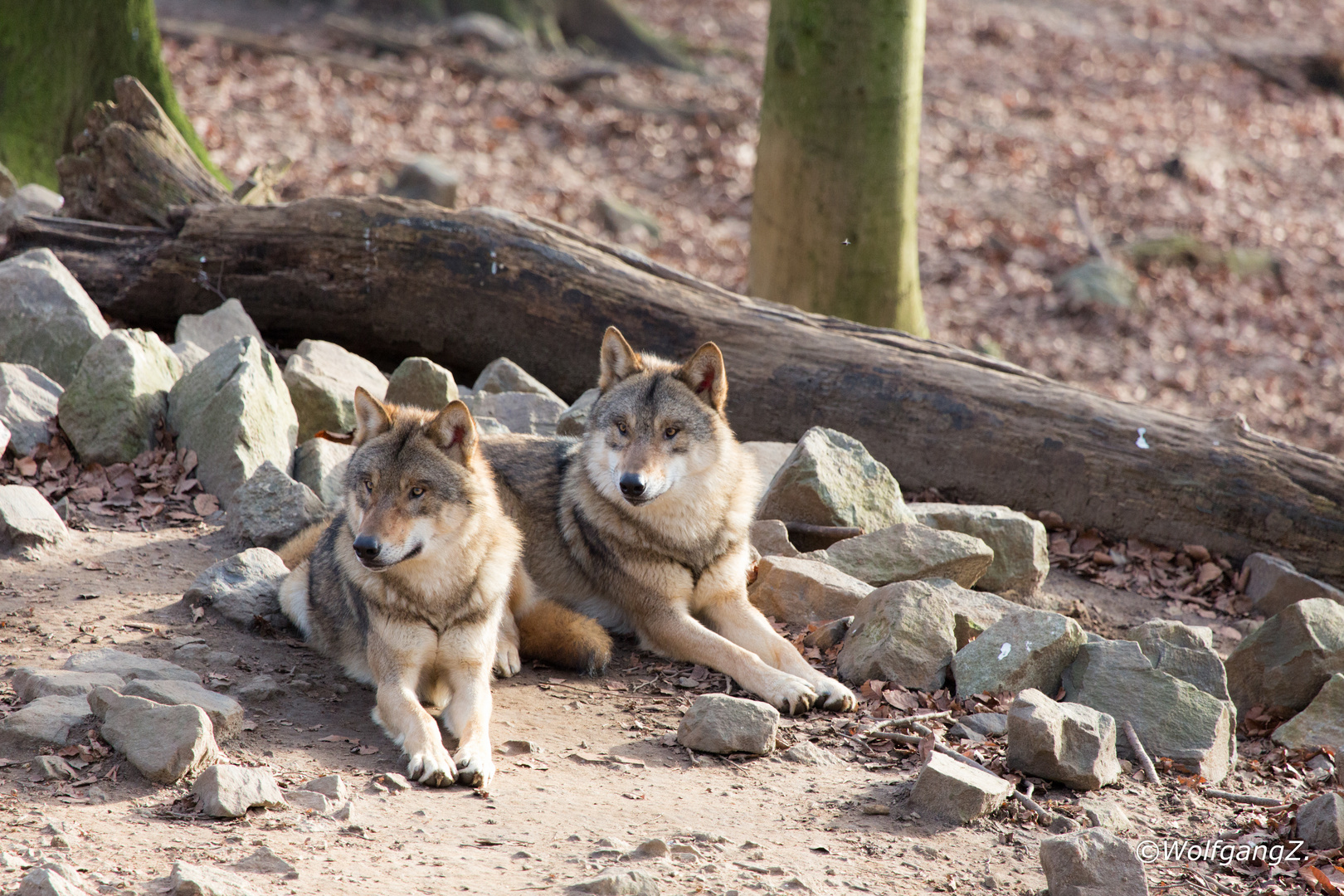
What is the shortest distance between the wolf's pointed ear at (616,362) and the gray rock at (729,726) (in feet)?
6.23

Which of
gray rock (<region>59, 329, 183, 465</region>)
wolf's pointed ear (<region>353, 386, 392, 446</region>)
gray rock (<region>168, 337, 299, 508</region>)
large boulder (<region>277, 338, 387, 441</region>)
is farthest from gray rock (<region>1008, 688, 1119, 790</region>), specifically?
gray rock (<region>59, 329, 183, 465</region>)

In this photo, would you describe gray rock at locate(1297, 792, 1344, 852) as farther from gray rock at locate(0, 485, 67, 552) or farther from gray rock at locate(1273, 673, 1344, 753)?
gray rock at locate(0, 485, 67, 552)

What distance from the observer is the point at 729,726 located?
466cm

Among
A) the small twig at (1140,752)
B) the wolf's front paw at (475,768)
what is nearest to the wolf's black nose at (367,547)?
the wolf's front paw at (475,768)

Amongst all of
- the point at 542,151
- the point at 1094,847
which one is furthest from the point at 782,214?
the point at 1094,847

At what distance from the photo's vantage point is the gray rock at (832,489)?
20.9ft

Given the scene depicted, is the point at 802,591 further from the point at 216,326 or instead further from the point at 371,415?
the point at 216,326

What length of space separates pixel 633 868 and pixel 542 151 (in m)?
11.8

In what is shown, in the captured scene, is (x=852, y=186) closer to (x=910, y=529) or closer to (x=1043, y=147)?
(x=910, y=529)

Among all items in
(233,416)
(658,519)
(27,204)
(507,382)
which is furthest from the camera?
(27,204)

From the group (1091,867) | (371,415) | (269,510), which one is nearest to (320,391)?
(269,510)

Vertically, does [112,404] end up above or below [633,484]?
below

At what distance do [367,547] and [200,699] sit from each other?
0.84 meters

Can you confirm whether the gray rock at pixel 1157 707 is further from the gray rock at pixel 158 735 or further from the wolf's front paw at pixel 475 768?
the gray rock at pixel 158 735
